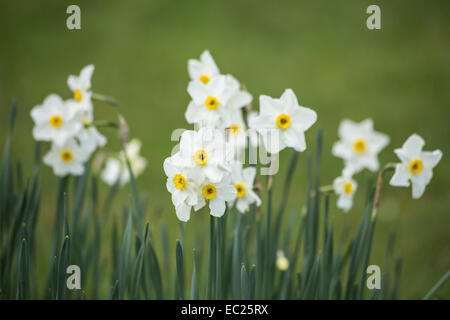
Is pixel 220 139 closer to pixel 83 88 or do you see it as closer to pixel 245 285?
pixel 245 285

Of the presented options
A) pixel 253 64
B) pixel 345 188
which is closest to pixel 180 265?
pixel 345 188

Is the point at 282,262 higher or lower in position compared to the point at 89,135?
lower

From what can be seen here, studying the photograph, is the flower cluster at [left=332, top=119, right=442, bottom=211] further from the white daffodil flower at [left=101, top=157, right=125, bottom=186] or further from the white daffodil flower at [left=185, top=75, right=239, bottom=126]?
the white daffodil flower at [left=101, top=157, right=125, bottom=186]

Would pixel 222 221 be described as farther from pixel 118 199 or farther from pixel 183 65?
pixel 183 65

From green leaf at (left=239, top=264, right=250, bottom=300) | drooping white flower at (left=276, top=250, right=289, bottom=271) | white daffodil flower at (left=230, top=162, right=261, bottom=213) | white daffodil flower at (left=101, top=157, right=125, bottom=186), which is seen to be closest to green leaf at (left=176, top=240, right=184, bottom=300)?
green leaf at (left=239, top=264, right=250, bottom=300)

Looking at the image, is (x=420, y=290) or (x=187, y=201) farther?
(x=420, y=290)

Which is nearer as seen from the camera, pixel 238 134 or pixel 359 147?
pixel 238 134

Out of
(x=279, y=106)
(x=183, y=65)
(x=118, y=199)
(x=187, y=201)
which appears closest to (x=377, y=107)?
(x=183, y=65)
